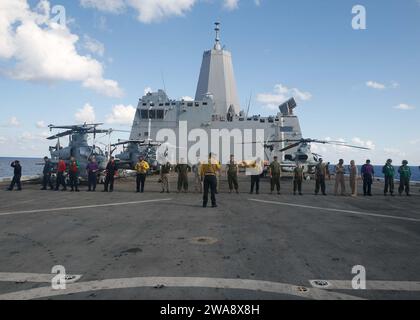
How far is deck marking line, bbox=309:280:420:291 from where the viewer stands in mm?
4035

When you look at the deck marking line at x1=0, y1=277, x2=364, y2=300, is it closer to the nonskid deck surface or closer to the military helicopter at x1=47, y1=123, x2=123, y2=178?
the nonskid deck surface

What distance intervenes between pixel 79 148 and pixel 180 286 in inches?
666

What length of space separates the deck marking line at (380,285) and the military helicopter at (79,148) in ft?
56.1

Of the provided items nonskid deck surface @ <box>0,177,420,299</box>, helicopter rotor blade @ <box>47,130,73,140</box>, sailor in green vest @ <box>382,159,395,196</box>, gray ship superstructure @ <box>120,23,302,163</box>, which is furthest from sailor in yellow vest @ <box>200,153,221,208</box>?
gray ship superstructure @ <box>120,23,302,163</box>

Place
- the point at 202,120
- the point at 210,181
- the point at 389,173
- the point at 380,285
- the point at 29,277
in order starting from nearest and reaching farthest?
the point at 380,285
the point at 29,277
the point at 210,181
the point at 389,173
the point at 202,120

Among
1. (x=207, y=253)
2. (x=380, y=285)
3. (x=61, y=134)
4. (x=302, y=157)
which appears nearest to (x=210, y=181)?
(x=207, y=253)

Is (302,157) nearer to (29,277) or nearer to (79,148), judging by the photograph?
Result: (79,148)

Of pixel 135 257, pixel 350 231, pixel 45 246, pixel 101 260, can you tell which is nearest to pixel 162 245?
pixel 135 257

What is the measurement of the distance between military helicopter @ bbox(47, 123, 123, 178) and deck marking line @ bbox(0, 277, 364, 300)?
16.0 metres

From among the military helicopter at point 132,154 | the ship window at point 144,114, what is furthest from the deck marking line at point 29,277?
the ship window at point 144,114

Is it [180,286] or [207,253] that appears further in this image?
[207,253]

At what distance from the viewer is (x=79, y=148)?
63.1ft

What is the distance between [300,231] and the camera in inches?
294
